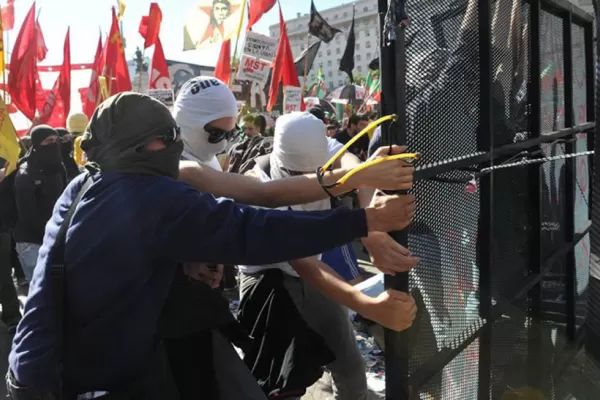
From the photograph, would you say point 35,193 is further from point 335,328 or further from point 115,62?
point 115,62

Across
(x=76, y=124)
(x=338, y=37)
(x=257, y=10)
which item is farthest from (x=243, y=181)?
(x=338, y=37)

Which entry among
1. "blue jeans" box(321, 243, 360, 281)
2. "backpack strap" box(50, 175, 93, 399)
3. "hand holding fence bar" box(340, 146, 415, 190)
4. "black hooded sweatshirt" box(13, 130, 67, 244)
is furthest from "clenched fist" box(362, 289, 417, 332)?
"black hooded sweatshirt" box(13, 130, 67, 244)

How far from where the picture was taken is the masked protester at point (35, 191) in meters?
4.97

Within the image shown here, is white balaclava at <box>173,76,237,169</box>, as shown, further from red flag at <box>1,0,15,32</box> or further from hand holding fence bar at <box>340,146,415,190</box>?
red flag at <box>1,0,15,32</box>

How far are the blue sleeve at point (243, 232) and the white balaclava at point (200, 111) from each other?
796mm

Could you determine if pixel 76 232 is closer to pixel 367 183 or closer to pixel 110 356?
pixel 110 356

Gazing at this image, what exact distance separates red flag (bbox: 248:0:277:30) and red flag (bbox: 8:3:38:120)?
3859mm

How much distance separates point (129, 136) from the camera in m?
1.66

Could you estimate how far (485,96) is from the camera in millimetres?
2072

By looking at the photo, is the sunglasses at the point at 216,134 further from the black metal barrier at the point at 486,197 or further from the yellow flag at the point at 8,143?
the yellow flag at the point at 8,143

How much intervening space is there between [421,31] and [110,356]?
1.38 metres

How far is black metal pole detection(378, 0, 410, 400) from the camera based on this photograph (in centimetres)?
155

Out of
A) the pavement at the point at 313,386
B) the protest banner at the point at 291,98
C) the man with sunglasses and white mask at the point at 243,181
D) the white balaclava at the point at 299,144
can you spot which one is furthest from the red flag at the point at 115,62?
the man with sunglasses and white mask at the point at 243,181

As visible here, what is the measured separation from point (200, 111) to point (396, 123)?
3.37 ft
